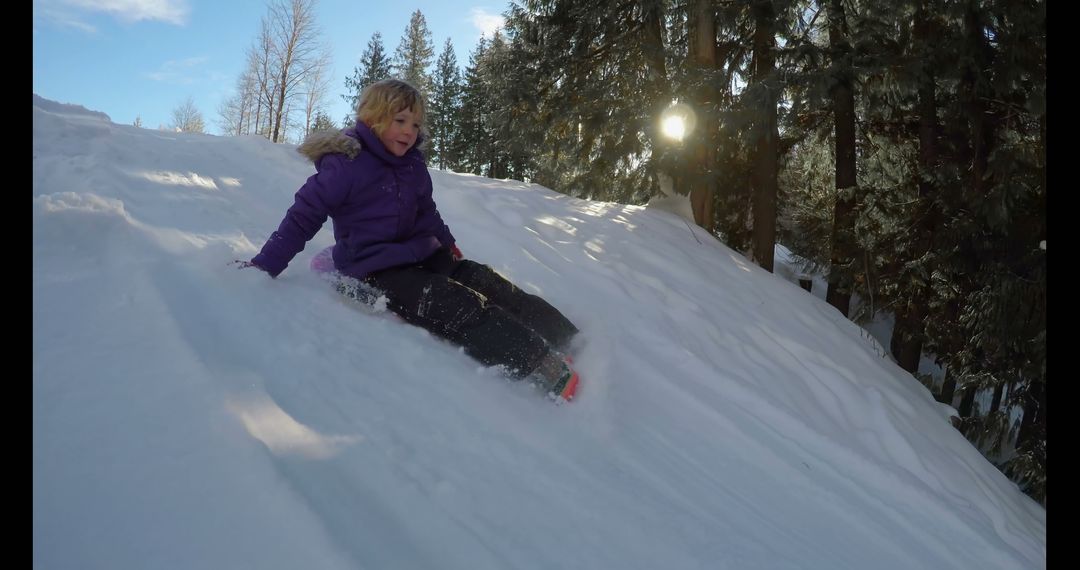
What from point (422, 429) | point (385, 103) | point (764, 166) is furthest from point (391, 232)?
point (764, 166)

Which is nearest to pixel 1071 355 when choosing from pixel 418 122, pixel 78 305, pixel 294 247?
pixel 418 122

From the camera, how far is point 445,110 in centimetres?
2825

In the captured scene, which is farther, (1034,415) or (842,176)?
(842,176)

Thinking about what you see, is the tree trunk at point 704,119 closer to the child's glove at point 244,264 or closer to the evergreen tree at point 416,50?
the child's glove at point 244,264

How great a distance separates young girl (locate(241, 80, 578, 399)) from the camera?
302cm

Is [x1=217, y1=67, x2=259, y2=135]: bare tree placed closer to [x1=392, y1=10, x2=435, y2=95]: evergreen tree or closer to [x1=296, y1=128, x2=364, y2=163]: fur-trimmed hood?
[x1=392, y1=10, x2=435, y2=95]: evergreen tree

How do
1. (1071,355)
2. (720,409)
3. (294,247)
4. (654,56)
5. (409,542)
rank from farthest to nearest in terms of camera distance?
(654,56) < (1071,355) < (720,409) < (294,247) < (409,542)

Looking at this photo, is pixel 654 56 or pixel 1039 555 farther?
pixel 654 56

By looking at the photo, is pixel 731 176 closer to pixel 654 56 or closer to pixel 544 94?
pixel 654 56

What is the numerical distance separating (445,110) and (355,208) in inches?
1040

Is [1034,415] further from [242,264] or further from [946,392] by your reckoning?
[242,264]

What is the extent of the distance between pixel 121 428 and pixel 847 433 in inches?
147

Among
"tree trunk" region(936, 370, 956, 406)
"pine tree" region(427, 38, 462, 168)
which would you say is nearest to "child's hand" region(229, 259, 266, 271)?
"tree trunk" region(936, 370, 956, 406)

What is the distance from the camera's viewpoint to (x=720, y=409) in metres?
3.38
